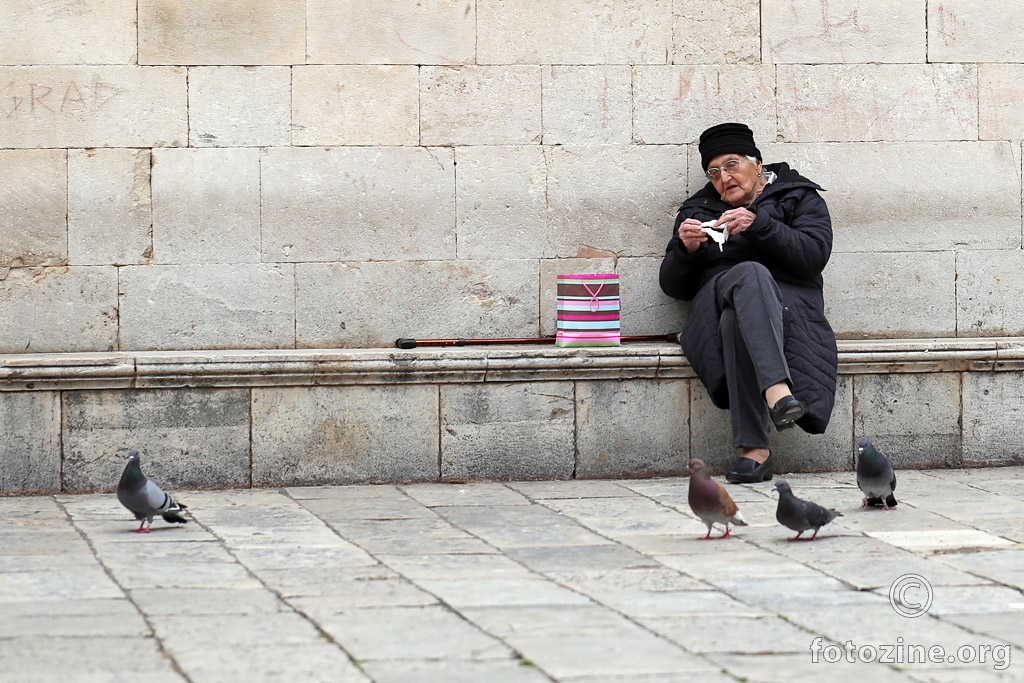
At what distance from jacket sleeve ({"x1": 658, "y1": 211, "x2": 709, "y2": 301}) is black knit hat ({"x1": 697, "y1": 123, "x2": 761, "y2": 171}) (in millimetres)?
331

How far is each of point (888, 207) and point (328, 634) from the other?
4393mm

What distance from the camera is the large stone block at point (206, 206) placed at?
671 centimetres

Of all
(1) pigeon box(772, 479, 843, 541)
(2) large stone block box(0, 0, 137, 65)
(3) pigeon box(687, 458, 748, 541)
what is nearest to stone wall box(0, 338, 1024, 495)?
(2) large stone block box(0, 0, 137, 65)

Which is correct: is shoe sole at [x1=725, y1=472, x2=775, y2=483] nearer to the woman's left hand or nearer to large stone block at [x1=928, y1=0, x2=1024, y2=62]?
the woman's left hand

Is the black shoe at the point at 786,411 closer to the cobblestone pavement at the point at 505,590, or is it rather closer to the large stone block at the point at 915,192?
the cobblestone pavement at the point at 505,590

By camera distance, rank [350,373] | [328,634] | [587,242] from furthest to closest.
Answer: [587,242], [350,373], [328,634]

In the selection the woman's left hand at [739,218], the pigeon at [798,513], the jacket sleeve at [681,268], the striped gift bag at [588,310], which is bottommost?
the pigeon at [798,513]

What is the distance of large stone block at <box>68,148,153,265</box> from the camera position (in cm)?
666

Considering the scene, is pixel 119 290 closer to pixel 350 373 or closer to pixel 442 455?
pixel 350 373

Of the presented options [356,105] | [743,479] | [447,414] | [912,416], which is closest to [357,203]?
[356,105]

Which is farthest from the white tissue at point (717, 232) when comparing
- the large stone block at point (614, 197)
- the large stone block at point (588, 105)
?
the large stone block at point (588, 105)

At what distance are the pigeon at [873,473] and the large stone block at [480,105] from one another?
2.33 metres

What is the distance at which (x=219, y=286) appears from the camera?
6.76 m

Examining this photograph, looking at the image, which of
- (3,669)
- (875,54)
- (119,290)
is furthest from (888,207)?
(3,669)
